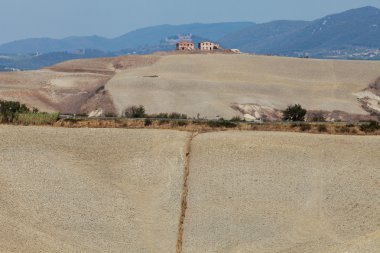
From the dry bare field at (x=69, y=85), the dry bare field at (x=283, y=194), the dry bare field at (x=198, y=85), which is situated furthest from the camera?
the dry bare field at (x=69, y=85)

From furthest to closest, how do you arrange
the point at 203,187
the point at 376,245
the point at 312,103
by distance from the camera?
the point at 312,103 → the point at 203,187 → the point at 376,245

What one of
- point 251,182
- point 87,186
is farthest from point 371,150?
point 87,186

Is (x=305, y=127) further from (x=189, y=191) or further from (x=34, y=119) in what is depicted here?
(x=34, y=119)

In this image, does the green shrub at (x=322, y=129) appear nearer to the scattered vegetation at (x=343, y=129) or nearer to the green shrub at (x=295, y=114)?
the scattered vegetation at (x=343, y=129)

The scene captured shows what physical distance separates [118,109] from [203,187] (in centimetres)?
6471

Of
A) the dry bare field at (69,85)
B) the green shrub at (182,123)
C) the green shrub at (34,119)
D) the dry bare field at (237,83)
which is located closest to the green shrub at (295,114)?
the dry bare field at (237,83)

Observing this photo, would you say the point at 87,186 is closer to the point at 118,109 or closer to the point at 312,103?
the point at 118,109

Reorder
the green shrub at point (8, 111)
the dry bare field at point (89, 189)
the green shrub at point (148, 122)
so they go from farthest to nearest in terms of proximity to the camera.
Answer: the green shrub at point (148, 122)
the green shrub at point (8, 111)
the dry bare field at point (89, 189)

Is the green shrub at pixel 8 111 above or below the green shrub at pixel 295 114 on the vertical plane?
above

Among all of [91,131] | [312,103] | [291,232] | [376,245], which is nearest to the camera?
[376,245]

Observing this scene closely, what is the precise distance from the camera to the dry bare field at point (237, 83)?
118938 mm

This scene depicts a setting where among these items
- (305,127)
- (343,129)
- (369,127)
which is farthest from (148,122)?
(369,127)

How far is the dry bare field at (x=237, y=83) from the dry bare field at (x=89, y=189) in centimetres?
4985

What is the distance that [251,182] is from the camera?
50500 millimetres
